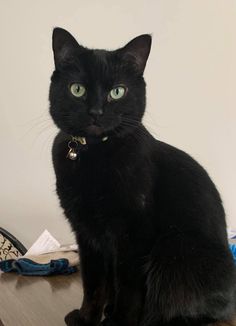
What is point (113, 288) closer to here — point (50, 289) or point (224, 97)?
point (50, 289)

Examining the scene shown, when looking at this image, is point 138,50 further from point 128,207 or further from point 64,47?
point 128,207

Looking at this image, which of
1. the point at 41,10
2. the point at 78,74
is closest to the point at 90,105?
the point at 78,74

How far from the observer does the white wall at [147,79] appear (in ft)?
5.49

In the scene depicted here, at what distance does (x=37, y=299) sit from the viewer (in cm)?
85

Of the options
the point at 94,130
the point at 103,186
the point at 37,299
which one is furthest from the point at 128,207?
the point at 37,299

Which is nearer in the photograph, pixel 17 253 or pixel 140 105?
pixel 140 105

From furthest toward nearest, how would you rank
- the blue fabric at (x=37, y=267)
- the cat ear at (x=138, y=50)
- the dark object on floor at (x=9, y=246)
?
the dark object on floor at (x=9, y=246) → the blue fabric at (x=37, y=267) → the cat ear at (x=138, y=50)

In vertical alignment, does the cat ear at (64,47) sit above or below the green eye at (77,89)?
above

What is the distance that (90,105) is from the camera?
752 millimetres

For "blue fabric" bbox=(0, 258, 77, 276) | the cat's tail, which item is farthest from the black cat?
"blue fabric" bbox=(0, 258, 77, 276)

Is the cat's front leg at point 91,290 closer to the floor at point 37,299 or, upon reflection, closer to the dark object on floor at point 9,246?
the floor at point 37,299

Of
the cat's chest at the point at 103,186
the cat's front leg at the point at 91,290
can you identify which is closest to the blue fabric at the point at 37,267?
the cat's front leg at the point at 91,290

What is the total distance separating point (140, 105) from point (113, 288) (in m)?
0.40

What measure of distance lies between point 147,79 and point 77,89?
1.33 meters
